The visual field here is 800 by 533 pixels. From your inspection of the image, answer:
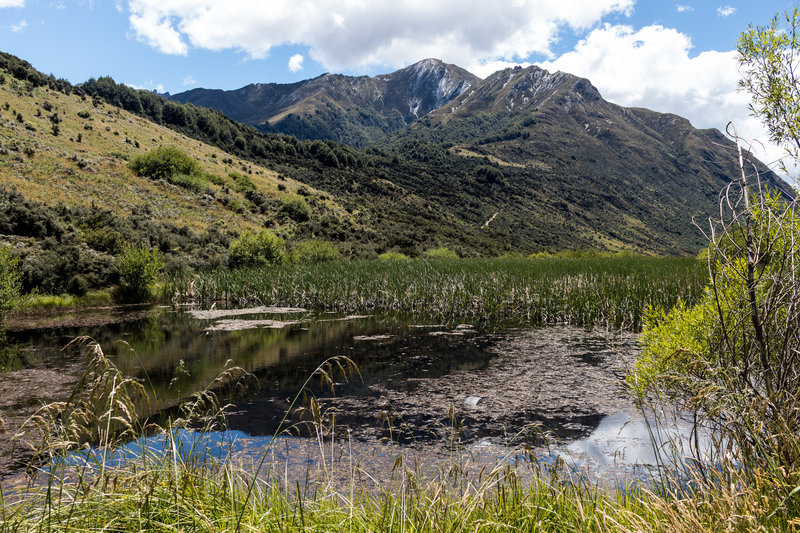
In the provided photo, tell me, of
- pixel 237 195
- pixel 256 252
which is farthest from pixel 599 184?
pixel 256 252

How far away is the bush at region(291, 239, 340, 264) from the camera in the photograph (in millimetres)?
37531

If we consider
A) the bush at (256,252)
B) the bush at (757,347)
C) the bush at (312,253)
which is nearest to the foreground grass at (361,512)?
the bush at (757,347)

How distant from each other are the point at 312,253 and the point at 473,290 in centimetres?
2077

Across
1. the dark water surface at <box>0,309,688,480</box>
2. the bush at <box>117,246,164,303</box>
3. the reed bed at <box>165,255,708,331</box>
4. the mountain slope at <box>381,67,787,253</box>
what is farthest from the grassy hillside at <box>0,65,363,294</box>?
the mountain slope at <box>381,67,787,253</box>

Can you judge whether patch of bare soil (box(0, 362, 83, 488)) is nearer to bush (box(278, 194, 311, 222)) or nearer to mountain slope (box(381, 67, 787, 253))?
bush (box(278, 194, 311, 222))

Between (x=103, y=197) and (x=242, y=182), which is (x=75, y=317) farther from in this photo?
(x=242, y=182)

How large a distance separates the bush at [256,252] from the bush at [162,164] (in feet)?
82.8

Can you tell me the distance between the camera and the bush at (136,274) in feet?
81.2

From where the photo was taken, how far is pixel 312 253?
126 ft

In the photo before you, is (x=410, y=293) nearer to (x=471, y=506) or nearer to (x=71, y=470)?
(x=71, y=470)

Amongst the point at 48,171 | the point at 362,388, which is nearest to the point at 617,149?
the point at 48,171

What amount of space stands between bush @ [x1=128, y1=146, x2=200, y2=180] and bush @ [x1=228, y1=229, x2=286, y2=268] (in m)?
25.2

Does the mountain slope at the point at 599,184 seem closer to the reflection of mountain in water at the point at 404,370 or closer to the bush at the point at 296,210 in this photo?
the bush at the point at 296,210

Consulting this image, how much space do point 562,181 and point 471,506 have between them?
151 metres
